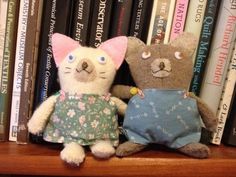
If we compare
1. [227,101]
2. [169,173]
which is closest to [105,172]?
[169,173]

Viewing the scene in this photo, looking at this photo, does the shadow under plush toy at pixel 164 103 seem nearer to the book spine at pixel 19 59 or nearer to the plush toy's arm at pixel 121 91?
the plush toy's arm at pixel 121 91

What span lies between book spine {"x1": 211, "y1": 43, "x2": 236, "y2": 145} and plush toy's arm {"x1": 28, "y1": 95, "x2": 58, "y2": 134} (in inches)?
9.3

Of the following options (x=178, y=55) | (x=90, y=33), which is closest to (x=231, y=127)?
(x=178, y=55)

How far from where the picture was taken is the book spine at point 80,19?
51 cm

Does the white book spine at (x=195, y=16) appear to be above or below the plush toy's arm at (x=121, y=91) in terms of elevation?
above

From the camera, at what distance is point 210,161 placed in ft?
1.57

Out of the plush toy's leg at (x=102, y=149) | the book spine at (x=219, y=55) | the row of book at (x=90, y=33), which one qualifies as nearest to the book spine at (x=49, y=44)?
the row of book at (x=90, y=33)

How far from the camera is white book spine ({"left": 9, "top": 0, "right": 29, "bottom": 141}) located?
498 millimetres

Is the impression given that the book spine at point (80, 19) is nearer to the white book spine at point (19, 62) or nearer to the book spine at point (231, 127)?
the white book spine at point (19, 62)

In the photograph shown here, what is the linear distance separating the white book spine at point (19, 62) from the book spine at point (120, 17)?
0.12 meters

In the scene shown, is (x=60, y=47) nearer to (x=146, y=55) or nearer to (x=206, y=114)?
(x=146, y=55)

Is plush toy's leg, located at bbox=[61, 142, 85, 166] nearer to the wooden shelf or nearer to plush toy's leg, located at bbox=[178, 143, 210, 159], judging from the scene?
the wooden shelf

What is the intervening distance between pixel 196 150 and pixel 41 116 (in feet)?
0.67

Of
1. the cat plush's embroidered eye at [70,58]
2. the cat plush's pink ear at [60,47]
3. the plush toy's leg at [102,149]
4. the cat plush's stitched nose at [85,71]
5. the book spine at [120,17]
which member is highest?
the book spine at [120,17]
